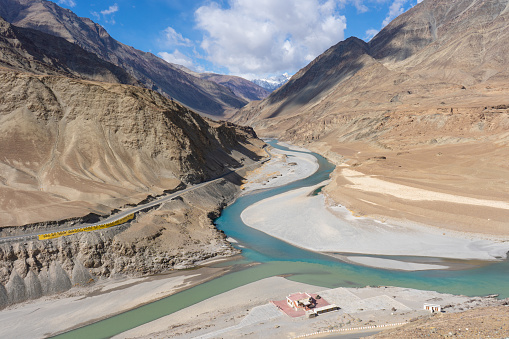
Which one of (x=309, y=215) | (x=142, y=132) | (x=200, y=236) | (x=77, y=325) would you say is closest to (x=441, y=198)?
(x=309, y=215)

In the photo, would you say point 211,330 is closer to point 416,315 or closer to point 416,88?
point 416,315

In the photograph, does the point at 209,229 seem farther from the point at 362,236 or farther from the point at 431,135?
the point at 431,135

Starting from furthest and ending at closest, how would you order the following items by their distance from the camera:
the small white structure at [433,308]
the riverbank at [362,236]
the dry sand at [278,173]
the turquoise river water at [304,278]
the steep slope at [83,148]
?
the dry sand at [278,173] < the steep slope at [83,148] < the riverbank at [362,236] < the turquoise river water at [304,278] < the small white structure at [433,308]

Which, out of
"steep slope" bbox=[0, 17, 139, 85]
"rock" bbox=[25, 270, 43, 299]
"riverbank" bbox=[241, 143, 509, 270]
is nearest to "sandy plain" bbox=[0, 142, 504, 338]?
"riverbank" bbox=[241, 143, 509, 270]

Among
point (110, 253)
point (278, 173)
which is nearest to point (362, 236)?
point (110, 253)

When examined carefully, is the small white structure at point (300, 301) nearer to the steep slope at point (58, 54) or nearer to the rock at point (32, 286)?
the rock at point (32, 286)

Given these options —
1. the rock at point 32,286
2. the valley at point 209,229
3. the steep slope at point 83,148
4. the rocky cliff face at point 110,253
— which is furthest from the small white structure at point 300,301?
the steep slope at point 83,148
